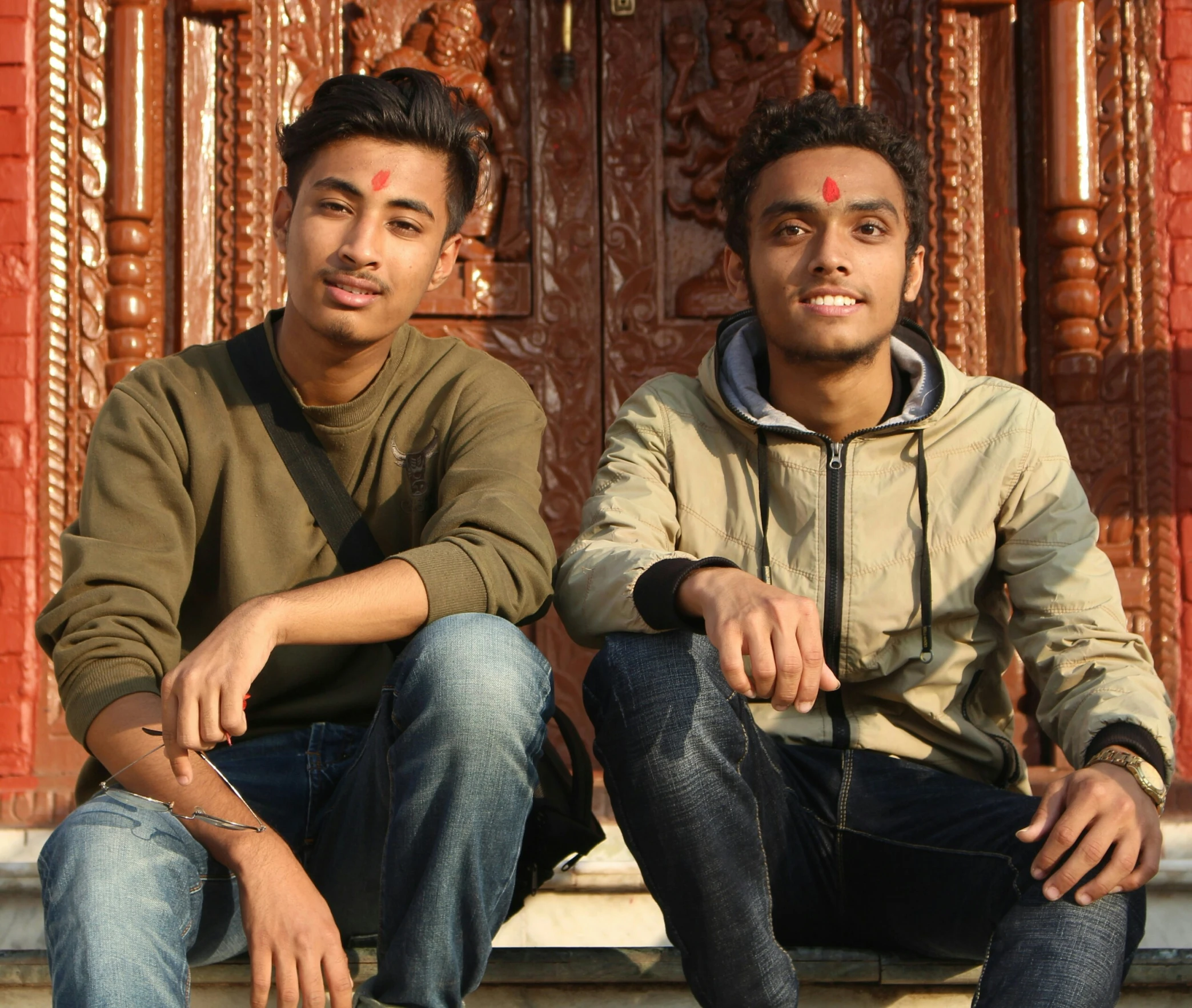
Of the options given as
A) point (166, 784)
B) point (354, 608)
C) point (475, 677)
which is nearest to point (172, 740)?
point (166, 784)

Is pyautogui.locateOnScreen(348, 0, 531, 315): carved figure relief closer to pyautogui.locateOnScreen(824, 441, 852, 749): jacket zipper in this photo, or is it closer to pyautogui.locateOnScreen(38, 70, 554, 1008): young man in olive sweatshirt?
pyautogui.locateOnScreen(38, 70, 554, 1008): young man in olive sweatshirt

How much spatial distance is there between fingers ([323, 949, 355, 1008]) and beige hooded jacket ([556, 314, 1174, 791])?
2.16ft

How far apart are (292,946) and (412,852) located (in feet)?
0.68

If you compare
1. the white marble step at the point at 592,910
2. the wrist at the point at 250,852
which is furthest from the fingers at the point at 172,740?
the white marble step at the point at 592,910

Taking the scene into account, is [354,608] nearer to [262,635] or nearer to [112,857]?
[262,635]

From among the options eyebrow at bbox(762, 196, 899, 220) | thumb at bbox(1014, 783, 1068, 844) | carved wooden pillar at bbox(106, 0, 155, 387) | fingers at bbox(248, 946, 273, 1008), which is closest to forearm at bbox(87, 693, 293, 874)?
fingers at bbox(248, 946, 273, 1008)

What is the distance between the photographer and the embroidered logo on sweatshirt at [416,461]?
2309 millimetres

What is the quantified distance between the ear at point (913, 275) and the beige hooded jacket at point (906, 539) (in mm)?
191

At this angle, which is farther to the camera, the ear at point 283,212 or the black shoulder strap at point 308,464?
the ear at point 283,212

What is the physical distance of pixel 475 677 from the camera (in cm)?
177

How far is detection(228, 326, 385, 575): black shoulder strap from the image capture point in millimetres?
2248

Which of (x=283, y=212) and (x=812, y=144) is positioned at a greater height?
(x=812, y=144)

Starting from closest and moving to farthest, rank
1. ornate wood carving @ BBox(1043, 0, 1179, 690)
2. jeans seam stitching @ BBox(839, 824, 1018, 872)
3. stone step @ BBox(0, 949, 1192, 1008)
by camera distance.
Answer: jeans seam stitching @ BBox(839, 824, 1018, 872) < stone step @ BBox(0, 949, 1192, 1008) < ornate wood carving @ BBox(1043, 0, 1179, 690)

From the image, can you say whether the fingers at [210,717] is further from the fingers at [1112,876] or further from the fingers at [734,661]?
the fingers at [1112,876]
